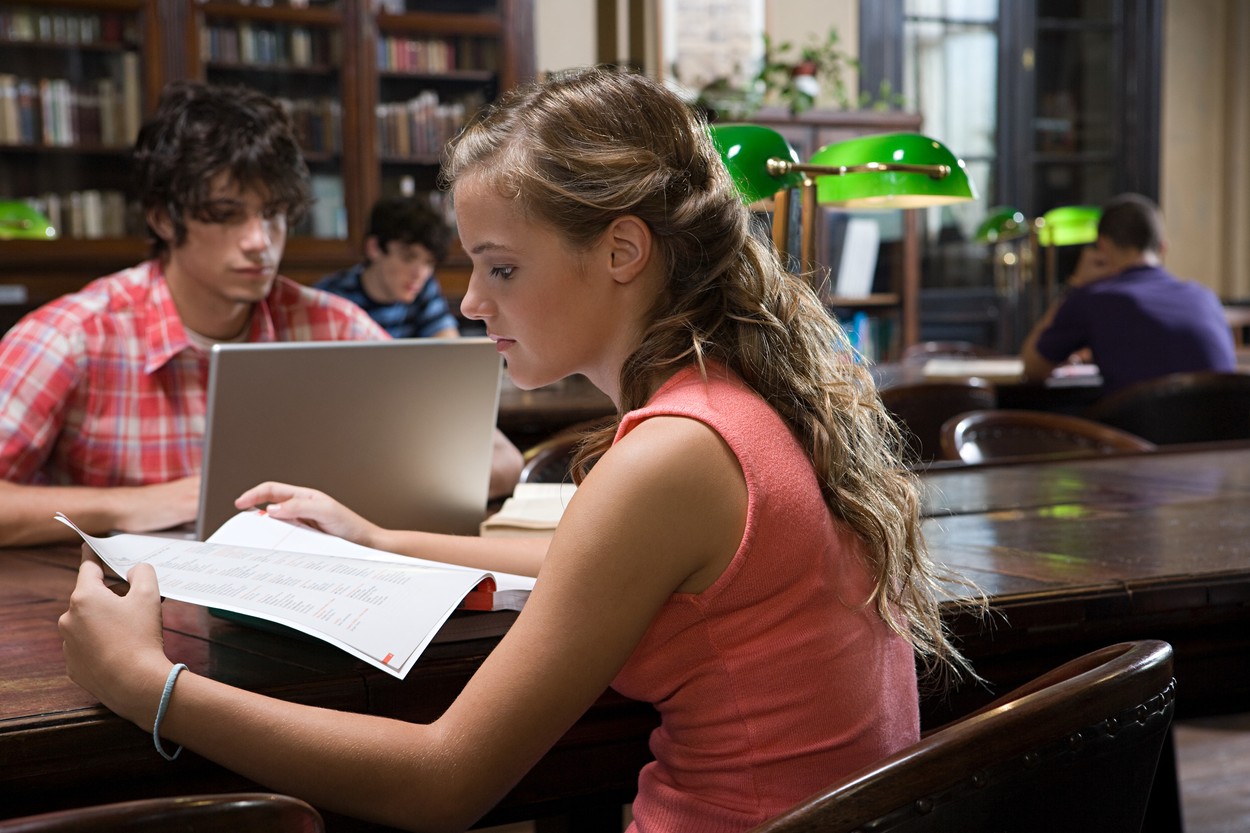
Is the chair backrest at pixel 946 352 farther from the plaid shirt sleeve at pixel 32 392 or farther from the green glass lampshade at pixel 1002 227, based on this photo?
the plaid shirt sleeve at pixel 32 392

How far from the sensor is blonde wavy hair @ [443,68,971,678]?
0.96 meters

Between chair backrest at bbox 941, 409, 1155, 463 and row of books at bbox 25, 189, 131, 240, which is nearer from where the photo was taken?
chair backrest at bbox 941, 409, 1155, 463

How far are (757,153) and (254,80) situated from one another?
375 centimetres

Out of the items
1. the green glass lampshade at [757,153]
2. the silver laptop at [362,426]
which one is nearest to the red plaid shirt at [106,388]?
the silver laptop at [362,426]

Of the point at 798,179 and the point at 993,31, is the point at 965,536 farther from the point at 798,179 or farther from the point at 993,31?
the point at 993,31

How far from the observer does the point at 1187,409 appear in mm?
2959

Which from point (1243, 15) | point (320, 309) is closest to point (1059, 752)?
point (320, 309)

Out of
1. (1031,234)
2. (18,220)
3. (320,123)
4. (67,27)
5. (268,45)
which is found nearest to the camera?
(18,220)

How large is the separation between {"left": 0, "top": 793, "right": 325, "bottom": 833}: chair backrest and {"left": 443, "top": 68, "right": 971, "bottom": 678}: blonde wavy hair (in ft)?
1.38

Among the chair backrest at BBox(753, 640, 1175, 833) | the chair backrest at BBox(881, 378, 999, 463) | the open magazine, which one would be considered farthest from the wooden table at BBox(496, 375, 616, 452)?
the chair backrest at BBox(753, 640, 1175, 833)

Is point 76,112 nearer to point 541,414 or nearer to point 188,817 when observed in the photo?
point 541,414

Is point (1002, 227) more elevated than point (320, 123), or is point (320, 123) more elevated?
point (320, 123)

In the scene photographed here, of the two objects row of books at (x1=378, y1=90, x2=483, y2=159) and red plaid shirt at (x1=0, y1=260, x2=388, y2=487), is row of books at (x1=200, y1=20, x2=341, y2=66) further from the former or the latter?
red plaid shirt at (x1=0, y1=260, x2=388, y2=487)

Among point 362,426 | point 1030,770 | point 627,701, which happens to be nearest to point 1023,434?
point 362,426
